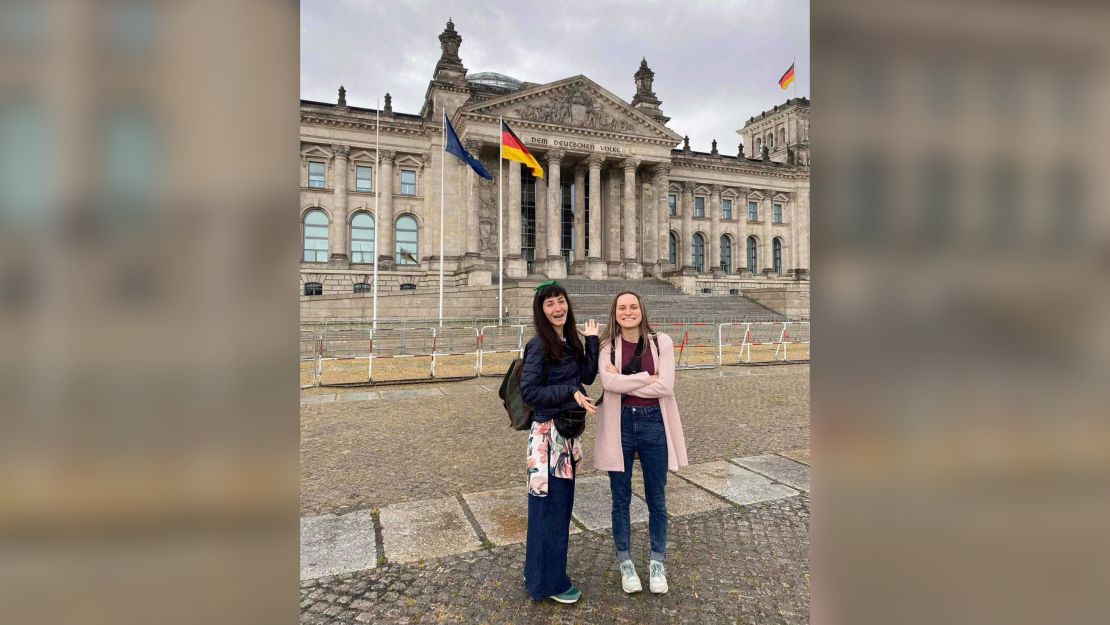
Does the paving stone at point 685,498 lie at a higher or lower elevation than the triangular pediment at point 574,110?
lower

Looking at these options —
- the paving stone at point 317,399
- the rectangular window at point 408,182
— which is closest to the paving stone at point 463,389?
the paving stone at point 317,399

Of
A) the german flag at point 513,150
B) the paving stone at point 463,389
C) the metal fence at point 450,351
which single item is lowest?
the paving stone at point 463,389

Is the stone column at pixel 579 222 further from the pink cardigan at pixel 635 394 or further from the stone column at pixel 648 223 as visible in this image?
the pink cardigan at pixel 635 394

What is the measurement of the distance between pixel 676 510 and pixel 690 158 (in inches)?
1753

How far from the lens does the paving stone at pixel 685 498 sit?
4395mm

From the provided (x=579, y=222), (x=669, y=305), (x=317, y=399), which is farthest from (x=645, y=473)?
(x=579, y=222)

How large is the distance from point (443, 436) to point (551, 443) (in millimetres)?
4054

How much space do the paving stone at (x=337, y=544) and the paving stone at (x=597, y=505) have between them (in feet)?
Result: 5.45

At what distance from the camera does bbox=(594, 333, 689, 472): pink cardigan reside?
326cm

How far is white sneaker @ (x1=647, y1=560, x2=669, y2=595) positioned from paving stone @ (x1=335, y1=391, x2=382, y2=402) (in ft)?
25.0

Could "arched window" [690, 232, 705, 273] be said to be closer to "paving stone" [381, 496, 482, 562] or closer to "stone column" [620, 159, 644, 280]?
"stone column" [620, 159, 644, 280]

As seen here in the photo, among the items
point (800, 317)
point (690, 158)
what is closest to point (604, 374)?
point (800, 317)

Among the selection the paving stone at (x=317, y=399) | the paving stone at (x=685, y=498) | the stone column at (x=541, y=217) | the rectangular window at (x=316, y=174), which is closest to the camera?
the paving stone at (x=685, y=498)

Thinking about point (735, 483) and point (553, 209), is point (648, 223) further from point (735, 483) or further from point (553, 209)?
point (735, 483)
